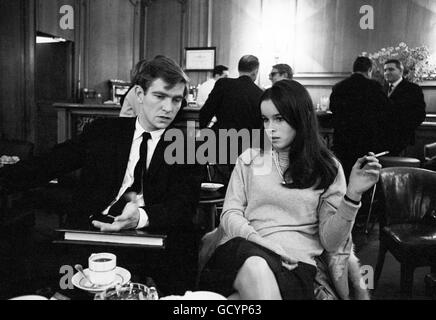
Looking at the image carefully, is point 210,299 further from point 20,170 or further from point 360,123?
point 360,123

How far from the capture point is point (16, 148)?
3.08 meters

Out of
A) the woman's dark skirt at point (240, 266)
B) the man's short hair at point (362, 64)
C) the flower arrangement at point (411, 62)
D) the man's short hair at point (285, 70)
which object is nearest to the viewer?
the woman's dark skirt at point (240, 266)

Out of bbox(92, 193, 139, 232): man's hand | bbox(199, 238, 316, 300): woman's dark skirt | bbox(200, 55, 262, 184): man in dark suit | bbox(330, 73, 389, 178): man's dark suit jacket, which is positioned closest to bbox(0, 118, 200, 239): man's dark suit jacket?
bbox(92, 193, 139, 232): man's hand

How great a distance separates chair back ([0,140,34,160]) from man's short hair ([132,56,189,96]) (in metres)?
1.73

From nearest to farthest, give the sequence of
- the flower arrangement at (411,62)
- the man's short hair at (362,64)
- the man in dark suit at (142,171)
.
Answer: the man in dark suit at (142,171) → the man's short hair at (362,64) → the flower arrangement at (411,62)

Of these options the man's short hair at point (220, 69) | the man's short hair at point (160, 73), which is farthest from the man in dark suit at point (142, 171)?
the man's short hair at point (220, 69)

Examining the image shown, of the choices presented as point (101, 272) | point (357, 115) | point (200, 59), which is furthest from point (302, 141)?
point (200, 59)

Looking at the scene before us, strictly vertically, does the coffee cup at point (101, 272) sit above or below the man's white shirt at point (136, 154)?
below

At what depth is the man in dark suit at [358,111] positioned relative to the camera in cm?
394

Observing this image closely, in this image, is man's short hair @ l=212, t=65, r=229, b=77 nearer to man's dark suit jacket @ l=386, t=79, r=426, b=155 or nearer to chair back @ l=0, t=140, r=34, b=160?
man's dark suit jacket @ l=386, t=79, r=426, b=155

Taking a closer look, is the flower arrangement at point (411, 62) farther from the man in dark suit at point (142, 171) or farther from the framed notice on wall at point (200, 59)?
the man in dark suit at point (142, 171)

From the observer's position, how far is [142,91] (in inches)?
67.7

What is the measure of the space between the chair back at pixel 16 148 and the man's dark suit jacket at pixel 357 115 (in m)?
2.64

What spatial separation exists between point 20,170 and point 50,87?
4864mm
